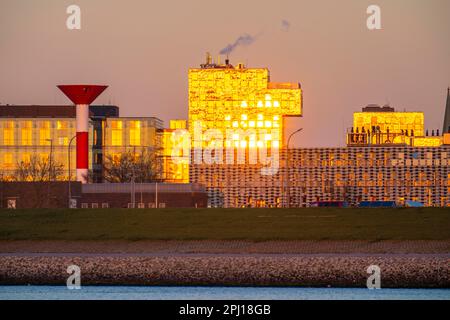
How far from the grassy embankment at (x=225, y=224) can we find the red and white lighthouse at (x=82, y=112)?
238ft

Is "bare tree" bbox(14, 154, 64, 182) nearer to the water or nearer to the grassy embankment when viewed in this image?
the grassy embankment

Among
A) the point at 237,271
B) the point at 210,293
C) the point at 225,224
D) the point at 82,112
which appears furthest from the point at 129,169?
the point at 210,293

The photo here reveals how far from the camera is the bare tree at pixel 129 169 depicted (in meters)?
172

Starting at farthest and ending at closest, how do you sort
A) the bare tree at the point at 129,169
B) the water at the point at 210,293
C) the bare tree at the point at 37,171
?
1. the bare tree at the point at 129,169
2. the bare tree at the point at 37,171
3. the water at the point at 210,293

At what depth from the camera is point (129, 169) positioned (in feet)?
574

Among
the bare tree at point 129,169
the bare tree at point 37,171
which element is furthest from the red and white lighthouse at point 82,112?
the bare tree at point 129,169

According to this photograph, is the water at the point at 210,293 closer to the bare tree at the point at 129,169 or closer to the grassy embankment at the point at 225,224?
the grassy embankment at the point at 225,224

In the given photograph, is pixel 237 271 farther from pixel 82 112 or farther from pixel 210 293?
pixel 82 112

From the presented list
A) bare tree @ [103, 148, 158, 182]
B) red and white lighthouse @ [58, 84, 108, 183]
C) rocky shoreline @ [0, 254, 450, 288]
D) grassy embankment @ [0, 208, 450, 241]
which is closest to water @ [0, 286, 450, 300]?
rocky shoreline @ [0, 254, 450, 288]

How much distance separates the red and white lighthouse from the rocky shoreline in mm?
97976

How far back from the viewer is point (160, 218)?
7269cm

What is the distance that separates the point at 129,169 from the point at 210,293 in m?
128

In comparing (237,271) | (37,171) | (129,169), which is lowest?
(237,271)

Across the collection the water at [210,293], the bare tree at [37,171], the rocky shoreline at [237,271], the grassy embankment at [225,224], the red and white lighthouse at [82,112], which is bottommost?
the water at [210,293]
